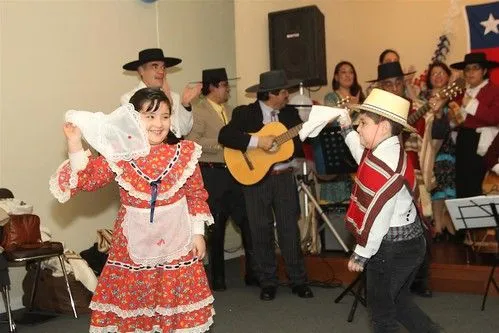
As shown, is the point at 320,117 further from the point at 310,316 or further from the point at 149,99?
the point at 310,316

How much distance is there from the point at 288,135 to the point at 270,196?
1.61 ft

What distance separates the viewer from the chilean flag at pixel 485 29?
692 centimetres

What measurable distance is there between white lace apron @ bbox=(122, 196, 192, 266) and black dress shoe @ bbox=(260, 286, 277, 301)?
2264 millimetres

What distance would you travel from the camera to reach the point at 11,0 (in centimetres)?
501

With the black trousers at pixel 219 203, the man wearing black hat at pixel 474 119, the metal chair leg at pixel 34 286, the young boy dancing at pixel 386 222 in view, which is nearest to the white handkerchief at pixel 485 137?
the man wearing black hat at pixel 474 119

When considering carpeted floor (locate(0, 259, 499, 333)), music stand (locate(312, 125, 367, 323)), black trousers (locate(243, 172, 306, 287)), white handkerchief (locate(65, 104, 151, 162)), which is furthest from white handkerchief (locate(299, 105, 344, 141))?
black trousers (locate(243, 172, 306, 287))

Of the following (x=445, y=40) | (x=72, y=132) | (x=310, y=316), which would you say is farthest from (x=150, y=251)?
(x=445, y=40)

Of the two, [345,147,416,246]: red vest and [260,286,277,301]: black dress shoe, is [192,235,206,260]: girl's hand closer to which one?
[345,147,416,246]: red vest

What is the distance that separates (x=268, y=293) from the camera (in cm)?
496

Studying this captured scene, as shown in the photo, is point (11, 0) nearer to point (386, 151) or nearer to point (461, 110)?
point (386, 151)

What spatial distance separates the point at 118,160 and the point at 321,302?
250cm

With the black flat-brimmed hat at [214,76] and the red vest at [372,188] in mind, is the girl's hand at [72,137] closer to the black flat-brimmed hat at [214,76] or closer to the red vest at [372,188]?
the red vest at [372,188]

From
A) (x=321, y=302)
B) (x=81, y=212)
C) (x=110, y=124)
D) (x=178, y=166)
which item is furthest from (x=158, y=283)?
(x=81, y=212)

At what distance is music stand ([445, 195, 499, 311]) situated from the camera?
14.3ft
